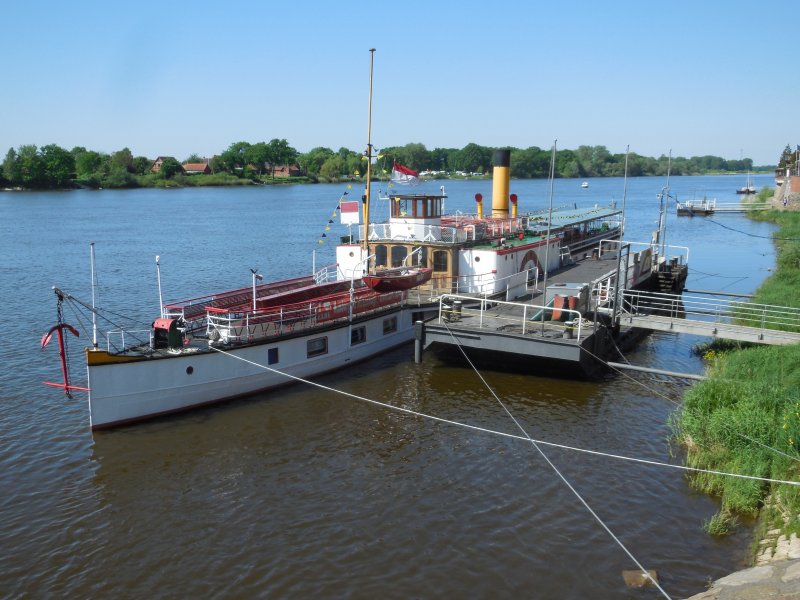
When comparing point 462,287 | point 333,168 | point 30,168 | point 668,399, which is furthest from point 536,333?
point 333,168

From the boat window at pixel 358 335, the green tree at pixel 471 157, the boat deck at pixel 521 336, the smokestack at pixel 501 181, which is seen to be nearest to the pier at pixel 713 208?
the smokestack at pixel 501 181

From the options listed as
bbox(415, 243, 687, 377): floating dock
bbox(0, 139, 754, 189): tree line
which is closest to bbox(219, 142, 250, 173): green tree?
bbox(0, 139, 754, 189): tree line

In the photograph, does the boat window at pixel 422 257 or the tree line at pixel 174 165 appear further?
the tree line at pixel 174 165

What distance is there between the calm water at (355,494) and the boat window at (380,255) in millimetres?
5230

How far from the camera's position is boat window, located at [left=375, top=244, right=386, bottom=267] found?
28.8 meters

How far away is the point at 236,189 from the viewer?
166250 millimetres

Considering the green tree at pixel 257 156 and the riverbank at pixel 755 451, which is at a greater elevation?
the green tree at pixel 257 156

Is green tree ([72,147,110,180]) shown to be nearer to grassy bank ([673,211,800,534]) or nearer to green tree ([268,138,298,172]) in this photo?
green tree ([268,138,298,172])

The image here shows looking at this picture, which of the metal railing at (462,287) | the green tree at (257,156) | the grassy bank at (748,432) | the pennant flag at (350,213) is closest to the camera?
the grassy bank at (748,432)

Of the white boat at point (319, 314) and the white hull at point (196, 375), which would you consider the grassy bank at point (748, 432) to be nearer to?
the white boat at point (319, 314)

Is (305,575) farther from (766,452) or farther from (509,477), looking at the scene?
(766,452)

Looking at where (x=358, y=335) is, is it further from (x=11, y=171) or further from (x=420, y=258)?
(x=11, y=171)

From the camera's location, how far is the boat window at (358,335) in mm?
24266

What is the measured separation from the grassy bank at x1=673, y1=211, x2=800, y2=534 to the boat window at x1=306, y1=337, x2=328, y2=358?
38.0 feet
